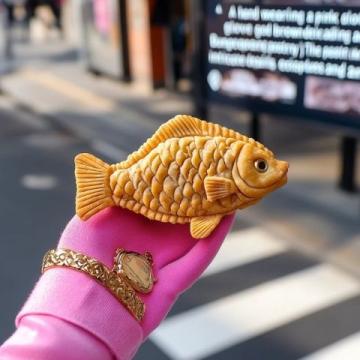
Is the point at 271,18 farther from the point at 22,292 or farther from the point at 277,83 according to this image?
the point at 22,292

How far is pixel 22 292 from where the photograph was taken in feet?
13.2

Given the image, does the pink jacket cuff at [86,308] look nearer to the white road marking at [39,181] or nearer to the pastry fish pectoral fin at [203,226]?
the pastry fish pectoral fin at [203,226]

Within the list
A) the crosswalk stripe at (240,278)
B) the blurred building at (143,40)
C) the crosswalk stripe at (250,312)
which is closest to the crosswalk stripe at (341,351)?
the crosswalk stripe at (250,312)

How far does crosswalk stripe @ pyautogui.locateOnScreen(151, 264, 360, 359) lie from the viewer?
3430 millimetres

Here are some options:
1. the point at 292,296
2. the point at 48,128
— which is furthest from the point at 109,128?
the point at 292,296

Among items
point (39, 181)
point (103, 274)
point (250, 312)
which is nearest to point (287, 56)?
point (250, 312)

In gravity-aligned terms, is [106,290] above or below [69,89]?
above

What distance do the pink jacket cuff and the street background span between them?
2.40m

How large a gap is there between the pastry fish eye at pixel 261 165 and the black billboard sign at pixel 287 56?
3698mm

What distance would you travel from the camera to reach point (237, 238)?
15.8 feet

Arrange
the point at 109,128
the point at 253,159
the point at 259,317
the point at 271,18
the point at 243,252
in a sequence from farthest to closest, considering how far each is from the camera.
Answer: the point at 109,128, the point at 271,18, the point at 243,252, the point at 259,317, the point at 253,159

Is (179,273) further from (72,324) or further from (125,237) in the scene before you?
(72,324)

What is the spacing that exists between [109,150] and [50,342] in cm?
610

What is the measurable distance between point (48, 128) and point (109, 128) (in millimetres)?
1023
